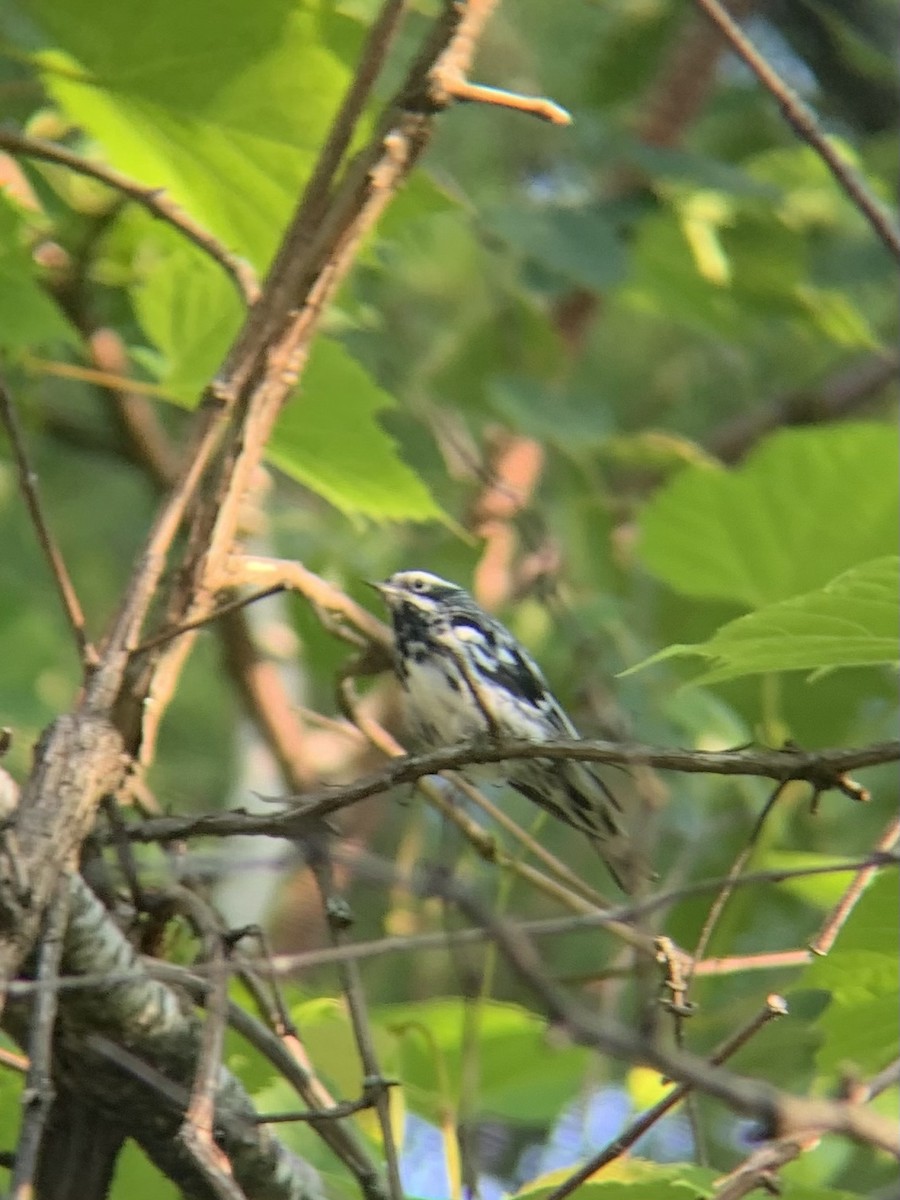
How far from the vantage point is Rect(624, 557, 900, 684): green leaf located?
1.15m

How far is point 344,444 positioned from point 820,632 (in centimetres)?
83

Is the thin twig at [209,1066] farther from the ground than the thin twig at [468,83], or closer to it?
closer to it

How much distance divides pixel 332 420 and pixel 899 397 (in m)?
2.74

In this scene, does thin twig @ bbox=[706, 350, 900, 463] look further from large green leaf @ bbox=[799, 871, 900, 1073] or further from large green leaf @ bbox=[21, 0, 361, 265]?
large green leaf @ bbox=[799, 871, 900, 1073]

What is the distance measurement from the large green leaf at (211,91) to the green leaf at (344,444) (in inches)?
6.3

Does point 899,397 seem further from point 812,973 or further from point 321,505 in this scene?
point 812,973

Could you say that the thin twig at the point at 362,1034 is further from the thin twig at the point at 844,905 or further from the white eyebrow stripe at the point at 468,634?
the white eyebrow stripe at the point at 468,634

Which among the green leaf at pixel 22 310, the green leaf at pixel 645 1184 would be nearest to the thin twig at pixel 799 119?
the green leaf at pixel 22 310

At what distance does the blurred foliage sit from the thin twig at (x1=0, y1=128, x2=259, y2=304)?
0.22 ft

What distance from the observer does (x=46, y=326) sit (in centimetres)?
170

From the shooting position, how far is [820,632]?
3.95 ft

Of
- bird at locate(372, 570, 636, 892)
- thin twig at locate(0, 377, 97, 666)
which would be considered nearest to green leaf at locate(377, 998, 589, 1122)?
bird at locate(372, 570, 636, 892)

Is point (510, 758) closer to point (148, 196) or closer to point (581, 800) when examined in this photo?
point (148, 196)

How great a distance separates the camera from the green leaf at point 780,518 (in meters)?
2.18
